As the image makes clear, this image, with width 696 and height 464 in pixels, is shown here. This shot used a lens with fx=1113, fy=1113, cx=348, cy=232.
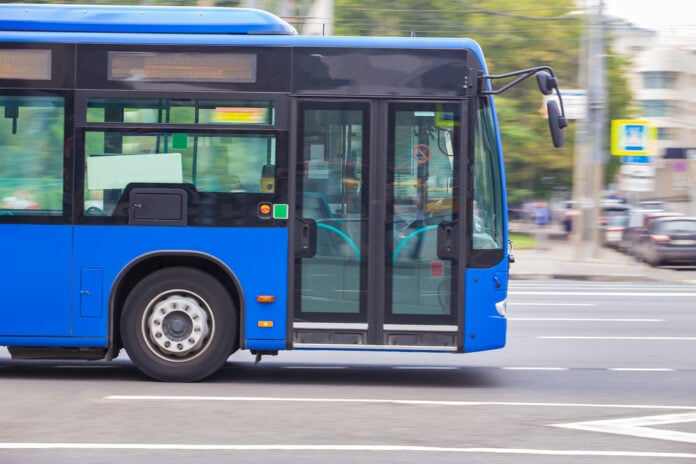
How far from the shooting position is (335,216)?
919 centimetres

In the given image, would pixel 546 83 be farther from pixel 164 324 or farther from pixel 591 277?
pixel 591 277

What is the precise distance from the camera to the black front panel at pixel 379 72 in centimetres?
924

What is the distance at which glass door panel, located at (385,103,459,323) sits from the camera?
30.1 ft

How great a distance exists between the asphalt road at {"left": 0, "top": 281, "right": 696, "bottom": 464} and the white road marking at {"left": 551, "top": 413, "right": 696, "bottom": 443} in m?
0.01

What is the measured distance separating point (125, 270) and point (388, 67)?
2.74 metres

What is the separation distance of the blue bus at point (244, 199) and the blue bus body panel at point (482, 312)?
1 cm

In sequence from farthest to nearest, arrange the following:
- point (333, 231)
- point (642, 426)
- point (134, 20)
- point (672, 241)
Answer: point (672, 241), point (134, 20), point (333, 231), point (642, 426)

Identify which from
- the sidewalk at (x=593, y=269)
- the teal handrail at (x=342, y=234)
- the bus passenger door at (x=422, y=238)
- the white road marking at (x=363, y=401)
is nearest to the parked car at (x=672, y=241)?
the sidewalk at (x=593, y=269)

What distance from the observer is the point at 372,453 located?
6547 mm

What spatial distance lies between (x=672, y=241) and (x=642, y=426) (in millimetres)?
21240

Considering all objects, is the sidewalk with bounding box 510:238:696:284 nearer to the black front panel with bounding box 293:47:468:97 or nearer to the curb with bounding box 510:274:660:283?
the curb with bounding box 510:274:660:283

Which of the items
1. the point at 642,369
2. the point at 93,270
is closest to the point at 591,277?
the point at 642,369

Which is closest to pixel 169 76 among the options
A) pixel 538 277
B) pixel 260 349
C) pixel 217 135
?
pixel 217 135

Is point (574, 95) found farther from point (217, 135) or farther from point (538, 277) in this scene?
point (217, 135)
